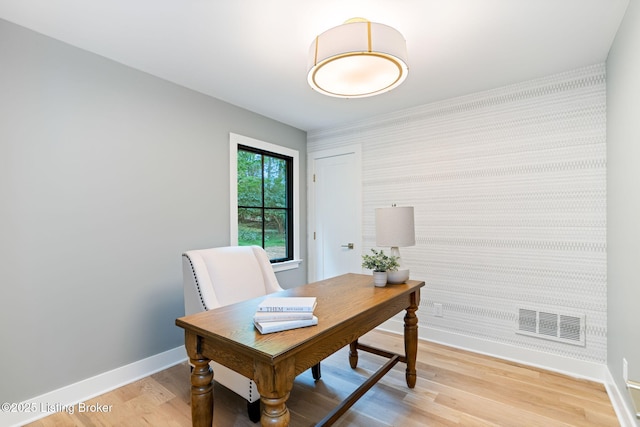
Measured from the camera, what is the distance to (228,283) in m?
2.25

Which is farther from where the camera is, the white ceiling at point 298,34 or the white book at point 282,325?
the white ceiling at point 298,34

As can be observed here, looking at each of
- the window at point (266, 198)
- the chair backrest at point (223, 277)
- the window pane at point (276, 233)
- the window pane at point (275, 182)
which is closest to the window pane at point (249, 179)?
the window at point (266, 198)

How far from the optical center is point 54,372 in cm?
204

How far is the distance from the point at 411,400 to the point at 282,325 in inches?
53.7

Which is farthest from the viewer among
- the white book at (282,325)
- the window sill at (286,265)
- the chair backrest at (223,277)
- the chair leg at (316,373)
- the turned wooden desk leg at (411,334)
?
the window sill at (286,265)

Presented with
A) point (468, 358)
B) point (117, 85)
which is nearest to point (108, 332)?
point (117, 85)

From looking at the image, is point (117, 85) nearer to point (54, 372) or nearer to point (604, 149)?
point (54, 372)

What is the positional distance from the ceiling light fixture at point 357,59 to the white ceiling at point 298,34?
1.04 ft

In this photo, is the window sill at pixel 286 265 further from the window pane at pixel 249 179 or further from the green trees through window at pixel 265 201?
the window pane at pixel 249 179

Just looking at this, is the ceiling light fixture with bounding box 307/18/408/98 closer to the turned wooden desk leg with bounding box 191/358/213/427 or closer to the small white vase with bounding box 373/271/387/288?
the small white vase with bounding box 373/271/387/288

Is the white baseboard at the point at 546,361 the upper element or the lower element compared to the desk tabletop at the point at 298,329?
lower

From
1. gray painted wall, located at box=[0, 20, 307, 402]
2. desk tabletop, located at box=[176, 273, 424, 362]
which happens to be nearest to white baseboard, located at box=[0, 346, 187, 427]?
gray painted wall, located at box=[0, 20, 307, 402]

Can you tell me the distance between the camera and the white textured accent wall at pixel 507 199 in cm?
243

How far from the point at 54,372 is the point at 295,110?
293cm
